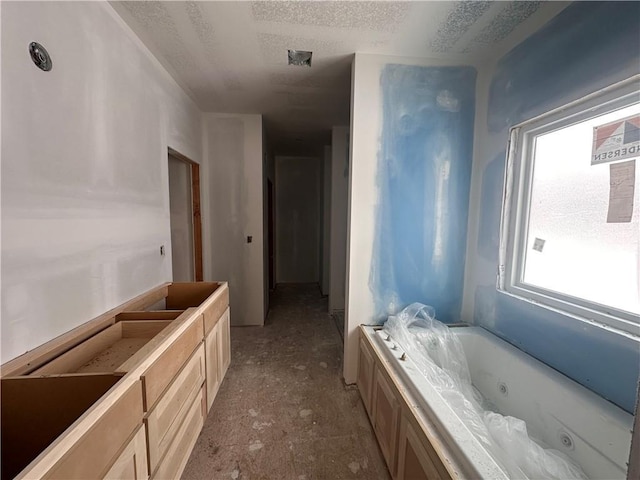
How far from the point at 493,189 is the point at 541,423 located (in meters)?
1.46

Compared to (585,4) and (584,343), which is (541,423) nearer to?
(584,343)

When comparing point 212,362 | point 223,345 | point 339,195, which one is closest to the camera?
point 212,362

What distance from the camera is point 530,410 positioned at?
141 cm

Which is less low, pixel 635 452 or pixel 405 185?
pixel 405 185

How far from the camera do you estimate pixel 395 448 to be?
49.8 inches

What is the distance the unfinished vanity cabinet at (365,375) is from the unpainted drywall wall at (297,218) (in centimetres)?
322

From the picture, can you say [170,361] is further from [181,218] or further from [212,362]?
[181,218]

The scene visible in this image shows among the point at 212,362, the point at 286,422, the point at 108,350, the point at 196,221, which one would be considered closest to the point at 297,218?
the point at 196,221

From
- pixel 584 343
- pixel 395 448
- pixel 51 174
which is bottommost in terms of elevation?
pixel 395 448

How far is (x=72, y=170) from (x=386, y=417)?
79.3 inches

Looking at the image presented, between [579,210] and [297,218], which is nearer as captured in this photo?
[579,210]

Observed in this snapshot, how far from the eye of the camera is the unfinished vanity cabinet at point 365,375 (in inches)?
66.7

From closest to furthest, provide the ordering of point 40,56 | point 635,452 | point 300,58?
point 635,452, point 40,56, point 300,58

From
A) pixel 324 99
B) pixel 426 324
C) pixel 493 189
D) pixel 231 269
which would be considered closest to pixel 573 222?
pixel 493 189
